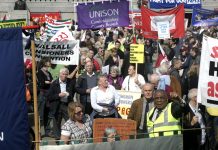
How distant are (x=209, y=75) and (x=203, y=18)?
1369 cm

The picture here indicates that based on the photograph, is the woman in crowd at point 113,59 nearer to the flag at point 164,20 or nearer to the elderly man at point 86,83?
the flag at point 164,20

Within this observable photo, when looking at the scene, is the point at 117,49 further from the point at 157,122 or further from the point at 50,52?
the point at 157,122

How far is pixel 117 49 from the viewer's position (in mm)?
14258

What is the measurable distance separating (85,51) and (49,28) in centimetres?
493

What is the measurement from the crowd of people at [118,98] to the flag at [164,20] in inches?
24.6

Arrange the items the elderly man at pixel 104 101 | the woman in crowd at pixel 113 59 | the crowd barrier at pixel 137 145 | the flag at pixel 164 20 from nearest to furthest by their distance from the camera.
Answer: the crowd barrier at pixel 137 145
the elderly man at pixel 104 101
the woman in crowd at pixel 113 59
the flag at pixel 164 20

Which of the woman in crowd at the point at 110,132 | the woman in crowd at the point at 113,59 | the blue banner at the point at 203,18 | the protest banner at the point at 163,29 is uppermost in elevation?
the blue banner at the point at 203,18

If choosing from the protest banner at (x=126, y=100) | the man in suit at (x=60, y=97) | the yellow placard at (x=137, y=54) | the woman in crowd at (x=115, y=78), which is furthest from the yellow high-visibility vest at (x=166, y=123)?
the yellow placard at (x=137, y=54)

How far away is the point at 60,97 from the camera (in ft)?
33.0

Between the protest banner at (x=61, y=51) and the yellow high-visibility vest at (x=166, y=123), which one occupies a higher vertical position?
the protest banner at (x=61, y=51)

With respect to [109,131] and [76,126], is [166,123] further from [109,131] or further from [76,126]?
[76,126]

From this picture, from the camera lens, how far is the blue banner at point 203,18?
1847cm

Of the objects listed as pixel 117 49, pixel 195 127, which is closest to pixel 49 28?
pixel 117 49

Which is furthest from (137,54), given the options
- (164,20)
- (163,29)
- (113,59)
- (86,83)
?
(164,20)
